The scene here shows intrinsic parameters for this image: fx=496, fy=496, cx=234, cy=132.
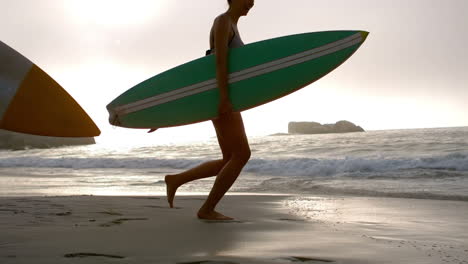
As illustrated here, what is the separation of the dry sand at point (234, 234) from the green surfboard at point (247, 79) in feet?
2.42

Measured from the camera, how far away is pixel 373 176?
29.7ft

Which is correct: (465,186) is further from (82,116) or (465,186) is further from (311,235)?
(82,116)

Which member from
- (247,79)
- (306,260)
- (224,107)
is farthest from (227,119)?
(306,260)

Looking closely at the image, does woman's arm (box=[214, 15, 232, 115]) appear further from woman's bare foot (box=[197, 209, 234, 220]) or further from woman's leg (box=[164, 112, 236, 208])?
woman's bare foot (box=[197, 209, 234, 220])

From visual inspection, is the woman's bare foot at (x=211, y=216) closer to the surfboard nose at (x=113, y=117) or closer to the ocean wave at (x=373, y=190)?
the surfboard nose at (x=113, y=117)

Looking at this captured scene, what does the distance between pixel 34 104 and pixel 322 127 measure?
62.1 meters

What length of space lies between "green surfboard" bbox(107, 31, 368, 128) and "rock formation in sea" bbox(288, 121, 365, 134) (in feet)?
197

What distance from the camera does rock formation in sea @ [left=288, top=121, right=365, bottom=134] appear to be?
62.9 metres

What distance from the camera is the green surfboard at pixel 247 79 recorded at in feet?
11.4

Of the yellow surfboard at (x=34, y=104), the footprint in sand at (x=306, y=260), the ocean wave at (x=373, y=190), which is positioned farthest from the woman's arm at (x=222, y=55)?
the ocean wave at (x=373, y=190)

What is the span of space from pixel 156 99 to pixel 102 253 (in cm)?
165

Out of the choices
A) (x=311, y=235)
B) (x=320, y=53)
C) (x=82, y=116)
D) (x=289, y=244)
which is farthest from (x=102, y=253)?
(x=320, y=53)

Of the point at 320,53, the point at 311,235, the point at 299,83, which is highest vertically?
the point at 320,53

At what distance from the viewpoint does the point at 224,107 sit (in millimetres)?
3193
